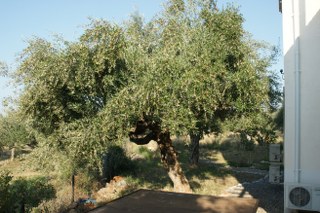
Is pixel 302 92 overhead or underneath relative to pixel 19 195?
overhead

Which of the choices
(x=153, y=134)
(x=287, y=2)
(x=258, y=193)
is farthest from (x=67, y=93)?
(x=258, y=193)

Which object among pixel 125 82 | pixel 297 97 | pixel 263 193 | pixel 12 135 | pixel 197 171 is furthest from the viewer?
pixel 12 135

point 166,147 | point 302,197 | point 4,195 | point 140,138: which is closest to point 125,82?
point 140,138

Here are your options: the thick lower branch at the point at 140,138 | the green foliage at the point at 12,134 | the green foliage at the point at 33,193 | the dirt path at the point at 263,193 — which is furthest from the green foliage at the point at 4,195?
the green foliage at the point at 12,134

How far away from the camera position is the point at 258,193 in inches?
704

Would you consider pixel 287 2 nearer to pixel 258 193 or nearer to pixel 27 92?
pixel 27 92

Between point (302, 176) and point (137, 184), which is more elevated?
point (302, 176)

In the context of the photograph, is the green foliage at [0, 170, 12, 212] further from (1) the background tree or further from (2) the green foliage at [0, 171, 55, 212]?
(1) the background tree

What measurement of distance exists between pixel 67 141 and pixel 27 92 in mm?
2501

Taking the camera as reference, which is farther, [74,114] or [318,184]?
[74,114]

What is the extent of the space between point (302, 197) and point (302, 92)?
2451 millimetres

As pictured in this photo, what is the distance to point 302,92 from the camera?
7871 millimetres

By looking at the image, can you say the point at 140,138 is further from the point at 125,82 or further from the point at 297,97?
the point at 297,97

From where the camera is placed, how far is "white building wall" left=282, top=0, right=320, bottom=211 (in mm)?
7664
